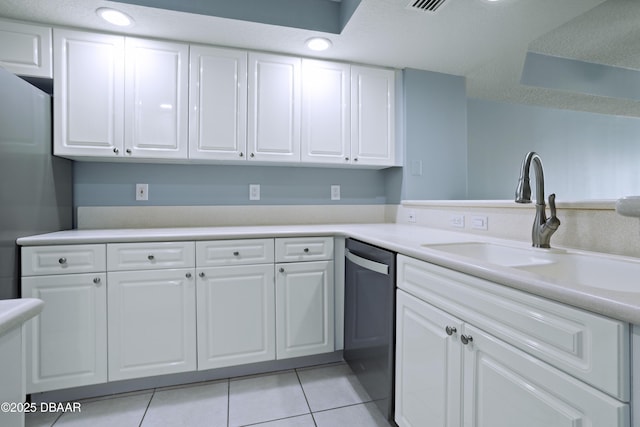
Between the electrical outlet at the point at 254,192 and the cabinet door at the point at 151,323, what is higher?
the electrical outlet at the point at 254,192

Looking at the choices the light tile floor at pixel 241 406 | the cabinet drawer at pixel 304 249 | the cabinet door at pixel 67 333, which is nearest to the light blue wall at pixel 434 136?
the cabinet drawer at pixel 304 249

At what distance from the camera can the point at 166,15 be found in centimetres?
173

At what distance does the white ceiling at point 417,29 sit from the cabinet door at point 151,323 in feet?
4.75

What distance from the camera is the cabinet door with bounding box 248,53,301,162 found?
83.0 inches

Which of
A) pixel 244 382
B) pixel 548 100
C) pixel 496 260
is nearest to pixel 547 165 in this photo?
pixel 548 100

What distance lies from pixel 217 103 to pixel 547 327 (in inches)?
80.7

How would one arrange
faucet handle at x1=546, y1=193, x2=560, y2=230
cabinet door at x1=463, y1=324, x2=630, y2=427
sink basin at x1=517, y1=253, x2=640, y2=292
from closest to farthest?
1. cabinet door at x1=463, y1=324, x2=630, y2=427
2. sink basin at x1=517, y1=253, x2=640, y2=292
3. faucet handle at x1=546, y1=193, x2=560, y2=230

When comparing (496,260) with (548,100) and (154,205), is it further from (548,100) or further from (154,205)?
(548,100)

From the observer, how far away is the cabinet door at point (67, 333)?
153 centimetres

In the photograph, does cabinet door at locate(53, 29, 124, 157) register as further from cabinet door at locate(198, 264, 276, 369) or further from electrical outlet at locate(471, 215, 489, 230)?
electrical outlet at locate(471, 215, 489, 230)

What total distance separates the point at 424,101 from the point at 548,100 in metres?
2.03

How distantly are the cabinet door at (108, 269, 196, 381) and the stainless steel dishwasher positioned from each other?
899mm

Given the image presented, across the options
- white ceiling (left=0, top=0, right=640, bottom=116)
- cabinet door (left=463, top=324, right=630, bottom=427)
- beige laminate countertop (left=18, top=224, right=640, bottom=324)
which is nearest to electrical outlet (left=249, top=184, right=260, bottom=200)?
beige laminate countertop (left=18, top=224, right=640, bottom=324)

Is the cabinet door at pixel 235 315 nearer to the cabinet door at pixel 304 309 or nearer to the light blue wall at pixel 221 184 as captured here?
the cabinet door at pixel 304 309
